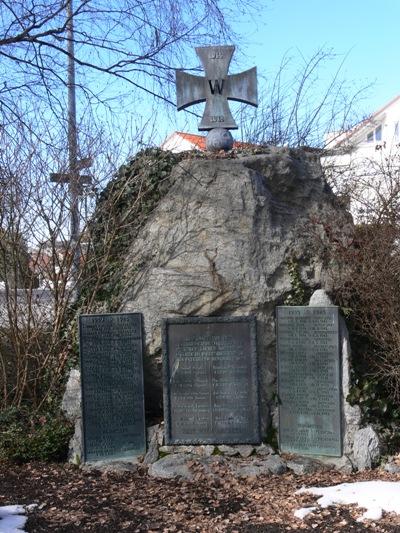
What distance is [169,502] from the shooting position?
475 centimetres

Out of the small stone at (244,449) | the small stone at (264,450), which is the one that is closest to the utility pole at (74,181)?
the small stone at (244,449)

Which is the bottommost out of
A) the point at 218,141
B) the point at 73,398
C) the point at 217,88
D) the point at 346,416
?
the point at 346,416

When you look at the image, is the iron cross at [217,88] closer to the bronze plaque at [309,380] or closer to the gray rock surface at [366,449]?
the bronze plaque at [309,380]

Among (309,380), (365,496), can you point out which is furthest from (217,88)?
(365,496)

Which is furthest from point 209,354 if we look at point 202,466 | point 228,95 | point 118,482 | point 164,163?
point 228,95

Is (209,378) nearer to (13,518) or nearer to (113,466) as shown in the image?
(113,466)

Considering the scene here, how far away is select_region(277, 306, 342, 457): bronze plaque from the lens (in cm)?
584

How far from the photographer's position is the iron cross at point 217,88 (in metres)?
7.00

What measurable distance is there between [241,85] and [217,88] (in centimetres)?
26

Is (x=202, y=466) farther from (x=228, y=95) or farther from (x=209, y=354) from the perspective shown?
(x=228, y=95)

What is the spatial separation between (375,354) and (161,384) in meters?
2.00

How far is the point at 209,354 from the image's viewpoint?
6004 mm

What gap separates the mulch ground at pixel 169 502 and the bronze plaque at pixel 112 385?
0.34 m

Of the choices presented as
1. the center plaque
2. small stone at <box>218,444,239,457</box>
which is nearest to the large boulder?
the center plaque
